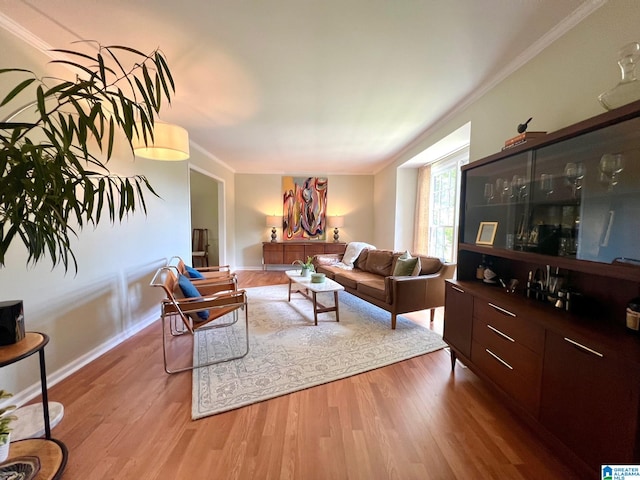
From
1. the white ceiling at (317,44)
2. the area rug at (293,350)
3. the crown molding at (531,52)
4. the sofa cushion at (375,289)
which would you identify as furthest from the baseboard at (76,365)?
the crown molding at (531,52)

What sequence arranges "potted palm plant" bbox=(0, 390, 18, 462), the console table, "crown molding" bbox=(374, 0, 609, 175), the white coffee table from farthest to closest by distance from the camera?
the white coffee table, "crown molding" bbox=(374, 0, 609, 175), the console table, "potted palm plant" bbox=(0, 390, 18, 462)

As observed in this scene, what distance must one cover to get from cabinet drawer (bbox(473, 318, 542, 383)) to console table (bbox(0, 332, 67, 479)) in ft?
8.25

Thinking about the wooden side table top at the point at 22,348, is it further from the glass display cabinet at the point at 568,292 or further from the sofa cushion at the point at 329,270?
the sofa cushion at the point at 329,270

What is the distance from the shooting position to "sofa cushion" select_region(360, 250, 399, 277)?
166 inches

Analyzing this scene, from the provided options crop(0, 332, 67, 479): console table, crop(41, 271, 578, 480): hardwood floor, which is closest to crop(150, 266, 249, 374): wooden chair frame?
crop(41, 271, 578, 480): hardwood floor

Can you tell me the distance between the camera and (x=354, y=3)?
1.64 m

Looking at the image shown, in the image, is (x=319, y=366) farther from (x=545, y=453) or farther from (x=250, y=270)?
(x=250, y=270)

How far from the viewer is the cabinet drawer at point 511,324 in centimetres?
152

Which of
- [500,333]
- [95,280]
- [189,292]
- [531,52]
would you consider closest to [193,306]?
[189,292]

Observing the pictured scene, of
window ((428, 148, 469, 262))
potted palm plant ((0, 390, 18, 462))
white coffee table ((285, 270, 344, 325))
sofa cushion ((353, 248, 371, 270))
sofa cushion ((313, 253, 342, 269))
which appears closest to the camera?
potted palm plant ((0, 390, 18, 462))

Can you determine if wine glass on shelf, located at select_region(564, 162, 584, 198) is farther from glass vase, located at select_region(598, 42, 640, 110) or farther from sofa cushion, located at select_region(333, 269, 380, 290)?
sofa cushion, located at select_region(333, 269, 380, 290)

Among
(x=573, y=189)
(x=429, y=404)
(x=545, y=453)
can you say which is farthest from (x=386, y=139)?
(x=545, y=453)

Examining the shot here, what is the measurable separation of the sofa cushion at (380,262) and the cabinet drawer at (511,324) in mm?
2176

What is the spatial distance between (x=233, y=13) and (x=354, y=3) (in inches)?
30.4
